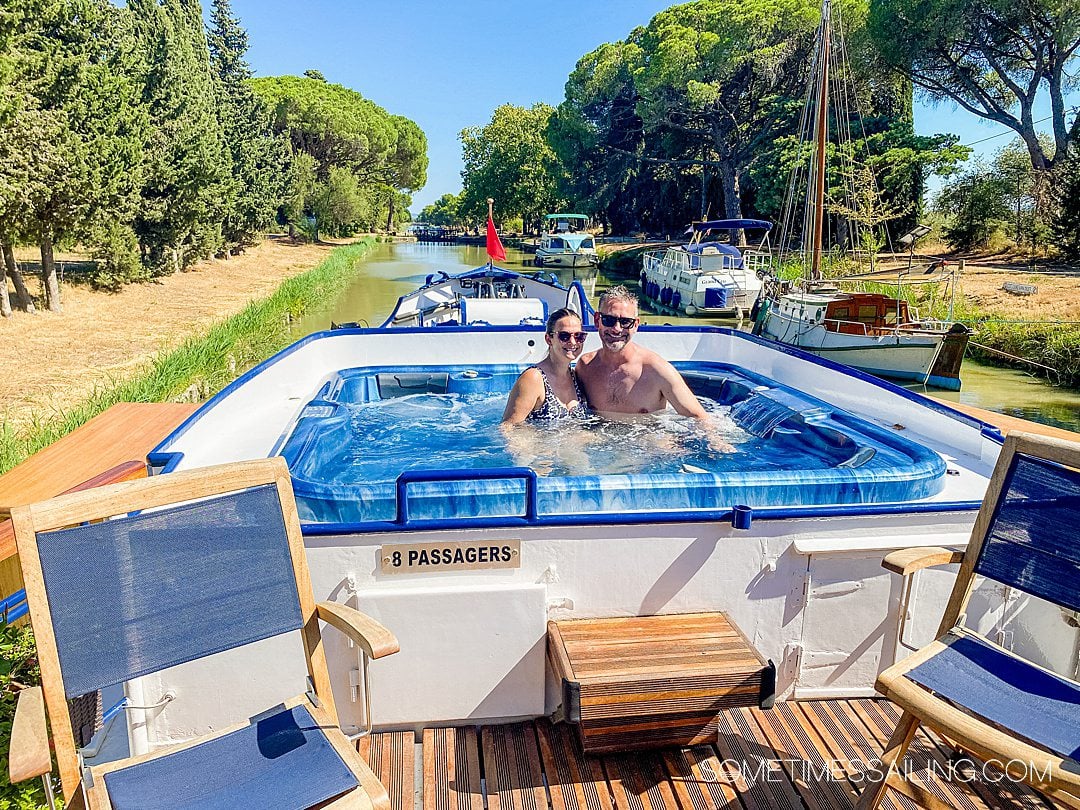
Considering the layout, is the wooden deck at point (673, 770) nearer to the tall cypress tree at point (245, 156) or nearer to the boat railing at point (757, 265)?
the boat railing at point (757, 265)

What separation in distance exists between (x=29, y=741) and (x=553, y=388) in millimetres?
3325

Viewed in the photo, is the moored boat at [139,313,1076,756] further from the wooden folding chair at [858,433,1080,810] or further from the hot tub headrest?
the hot tub headrest

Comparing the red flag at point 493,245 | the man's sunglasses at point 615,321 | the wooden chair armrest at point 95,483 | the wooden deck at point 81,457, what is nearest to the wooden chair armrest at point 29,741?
the wooden chair armrest at point 95,483

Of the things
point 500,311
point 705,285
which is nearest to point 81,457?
point 500,311

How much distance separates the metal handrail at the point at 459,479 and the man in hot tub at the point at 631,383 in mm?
2034

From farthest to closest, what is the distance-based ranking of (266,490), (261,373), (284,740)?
(261,373), (266,490), (284,740)

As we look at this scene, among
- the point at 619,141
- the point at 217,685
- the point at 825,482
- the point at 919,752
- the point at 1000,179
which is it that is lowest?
the point at 919,752

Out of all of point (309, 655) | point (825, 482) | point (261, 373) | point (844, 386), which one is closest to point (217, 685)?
point (309, 655)

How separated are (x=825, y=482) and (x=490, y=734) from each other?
4.98 feet

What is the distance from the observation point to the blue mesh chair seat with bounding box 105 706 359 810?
1.56 metres

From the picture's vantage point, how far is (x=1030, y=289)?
1598 cm

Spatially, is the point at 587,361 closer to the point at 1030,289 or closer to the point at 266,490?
the point at 266,490

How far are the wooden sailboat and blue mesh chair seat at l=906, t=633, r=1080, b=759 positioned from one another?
469 inches

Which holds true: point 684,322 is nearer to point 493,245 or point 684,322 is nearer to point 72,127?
point 493,245
